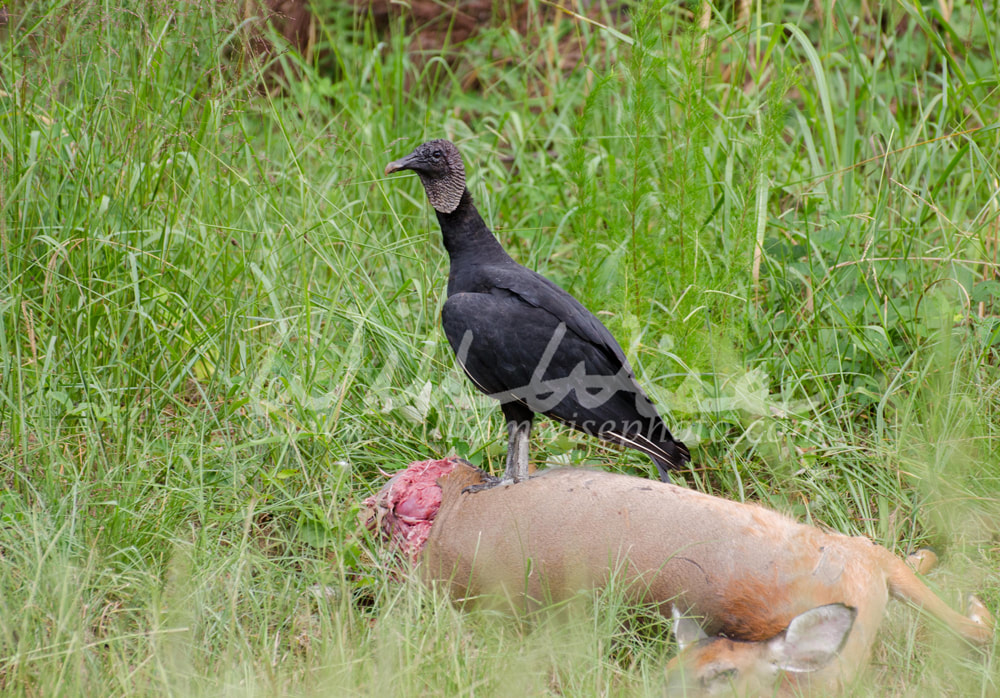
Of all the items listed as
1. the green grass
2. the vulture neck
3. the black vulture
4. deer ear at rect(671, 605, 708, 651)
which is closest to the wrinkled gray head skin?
the vulture neck

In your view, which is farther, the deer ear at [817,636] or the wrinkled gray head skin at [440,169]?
the wrinkled gray head skin at [440,169]

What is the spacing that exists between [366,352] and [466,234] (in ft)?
1.95

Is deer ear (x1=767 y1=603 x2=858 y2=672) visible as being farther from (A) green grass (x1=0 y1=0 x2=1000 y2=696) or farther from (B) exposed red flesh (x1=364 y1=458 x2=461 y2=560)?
(B) exposed red flesh (x1=364 y1=458 x2=461 y2=560)

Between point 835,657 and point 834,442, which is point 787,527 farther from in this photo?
point 834,442

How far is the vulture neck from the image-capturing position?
3.21 meters

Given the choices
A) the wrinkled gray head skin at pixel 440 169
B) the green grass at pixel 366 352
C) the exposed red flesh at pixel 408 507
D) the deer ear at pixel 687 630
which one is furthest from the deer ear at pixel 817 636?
the wrinkled gray head skin at pixel 440 169

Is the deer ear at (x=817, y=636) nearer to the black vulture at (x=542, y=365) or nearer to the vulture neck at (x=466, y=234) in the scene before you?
the black vulture at (x=542, y=365)

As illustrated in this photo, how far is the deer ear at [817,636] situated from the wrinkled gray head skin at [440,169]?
1.71 meters

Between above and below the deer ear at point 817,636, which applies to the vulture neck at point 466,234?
above

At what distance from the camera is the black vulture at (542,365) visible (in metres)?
2.95

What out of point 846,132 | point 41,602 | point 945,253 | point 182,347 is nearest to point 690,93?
point 846,132

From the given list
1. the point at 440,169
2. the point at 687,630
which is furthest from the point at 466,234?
the point at 687,630

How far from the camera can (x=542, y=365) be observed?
2979 millimetres

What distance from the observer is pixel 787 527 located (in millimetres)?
2467
